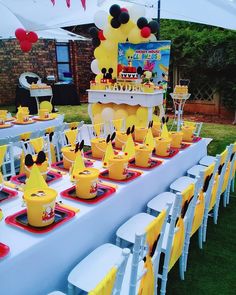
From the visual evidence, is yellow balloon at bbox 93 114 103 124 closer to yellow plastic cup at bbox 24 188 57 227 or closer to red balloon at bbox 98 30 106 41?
red balloon at bbox 98 30 106 41

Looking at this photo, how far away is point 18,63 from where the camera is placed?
30.7ft

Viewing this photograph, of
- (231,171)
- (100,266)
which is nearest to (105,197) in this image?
(100,266)

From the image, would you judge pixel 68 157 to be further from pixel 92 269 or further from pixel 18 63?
pixel 18 63

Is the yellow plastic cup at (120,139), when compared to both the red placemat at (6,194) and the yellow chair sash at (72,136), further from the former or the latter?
the red placemat at (6,194)

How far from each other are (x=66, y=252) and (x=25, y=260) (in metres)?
0.26

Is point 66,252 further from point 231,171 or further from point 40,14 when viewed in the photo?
point 40,14

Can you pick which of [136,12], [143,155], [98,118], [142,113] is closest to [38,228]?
[143,155]

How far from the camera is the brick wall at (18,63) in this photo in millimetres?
9141

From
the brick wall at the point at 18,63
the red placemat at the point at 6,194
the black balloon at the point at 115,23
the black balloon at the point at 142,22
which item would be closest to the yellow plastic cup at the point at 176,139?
the red placemat at the point at 6,194

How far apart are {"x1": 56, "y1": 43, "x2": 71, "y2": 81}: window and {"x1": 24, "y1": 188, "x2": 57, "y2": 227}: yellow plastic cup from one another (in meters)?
9.47

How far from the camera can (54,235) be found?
52.9 inches

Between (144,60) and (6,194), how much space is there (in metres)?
4.03

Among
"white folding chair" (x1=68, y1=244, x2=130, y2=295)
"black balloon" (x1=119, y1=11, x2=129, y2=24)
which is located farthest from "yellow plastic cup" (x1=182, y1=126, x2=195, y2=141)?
"black balloon" (x1=119, y1=11, x2=129, y2=24)

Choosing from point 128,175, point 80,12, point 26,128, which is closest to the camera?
point 128,175
